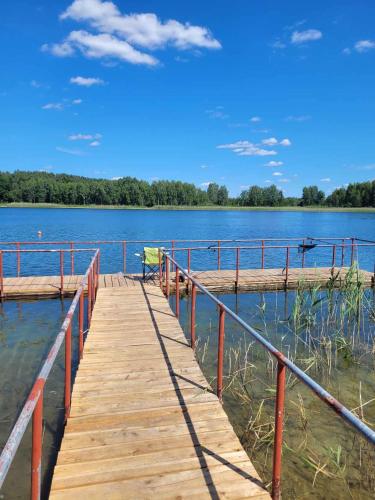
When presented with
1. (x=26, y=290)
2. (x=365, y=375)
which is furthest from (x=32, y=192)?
(x=365, y=375)

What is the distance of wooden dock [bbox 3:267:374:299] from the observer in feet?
32.4

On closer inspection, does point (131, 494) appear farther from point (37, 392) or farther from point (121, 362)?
point (121, 362)

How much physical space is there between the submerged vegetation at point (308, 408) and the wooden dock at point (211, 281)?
2.68 metres

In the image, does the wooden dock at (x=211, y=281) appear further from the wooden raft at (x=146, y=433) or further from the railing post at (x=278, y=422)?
the railing post at (x=278, y=422)

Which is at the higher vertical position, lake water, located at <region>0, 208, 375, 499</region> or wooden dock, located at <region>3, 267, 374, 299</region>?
wooden dock, located at <region>3, 267, 374, 299</region>

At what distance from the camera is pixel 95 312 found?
6.59 metres

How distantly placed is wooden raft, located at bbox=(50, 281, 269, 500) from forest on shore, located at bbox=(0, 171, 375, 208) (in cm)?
10336

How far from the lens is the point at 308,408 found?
4762mm

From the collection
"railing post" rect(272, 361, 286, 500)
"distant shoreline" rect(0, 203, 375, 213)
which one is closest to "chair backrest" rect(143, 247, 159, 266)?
"railing post" rect(272, 361, 286, 500)

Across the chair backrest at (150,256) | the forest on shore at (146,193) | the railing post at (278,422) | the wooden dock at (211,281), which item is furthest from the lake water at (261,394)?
the forest on shore at (146,193)

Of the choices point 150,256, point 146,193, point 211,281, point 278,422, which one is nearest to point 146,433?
point 278,422

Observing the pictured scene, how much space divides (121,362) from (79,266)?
13417mm

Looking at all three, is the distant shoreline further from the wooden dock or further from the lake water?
the lake water

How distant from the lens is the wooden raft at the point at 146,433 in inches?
98.5
